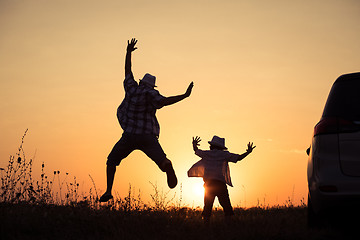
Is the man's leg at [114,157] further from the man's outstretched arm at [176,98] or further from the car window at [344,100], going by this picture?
the car window at [344,100]

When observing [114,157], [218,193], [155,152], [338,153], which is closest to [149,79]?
[155,152]

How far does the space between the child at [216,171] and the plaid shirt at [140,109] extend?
39.6 inches

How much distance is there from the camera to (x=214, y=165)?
26.0 feet

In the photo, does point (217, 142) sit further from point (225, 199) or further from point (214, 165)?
point (225, 199)

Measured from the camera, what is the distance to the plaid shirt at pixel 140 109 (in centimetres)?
801

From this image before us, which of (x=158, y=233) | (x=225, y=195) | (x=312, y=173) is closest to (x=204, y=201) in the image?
(x=225, y=195)

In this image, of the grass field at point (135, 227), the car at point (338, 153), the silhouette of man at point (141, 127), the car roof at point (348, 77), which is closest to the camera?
the car at point (338, 153)

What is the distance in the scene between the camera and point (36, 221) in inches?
245

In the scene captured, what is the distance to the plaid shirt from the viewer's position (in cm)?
801

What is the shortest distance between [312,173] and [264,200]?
545 centimetres

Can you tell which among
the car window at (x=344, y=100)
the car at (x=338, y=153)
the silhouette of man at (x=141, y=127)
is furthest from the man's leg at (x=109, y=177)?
the car window at (x=344, y=100)

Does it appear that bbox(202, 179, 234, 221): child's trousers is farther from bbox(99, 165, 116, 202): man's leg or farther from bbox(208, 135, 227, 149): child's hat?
bbox(99, 165, 116, 202): man's leg

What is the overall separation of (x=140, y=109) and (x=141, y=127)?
333 millimetres

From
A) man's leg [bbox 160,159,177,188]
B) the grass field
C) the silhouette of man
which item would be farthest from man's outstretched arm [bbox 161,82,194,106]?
the grass field
